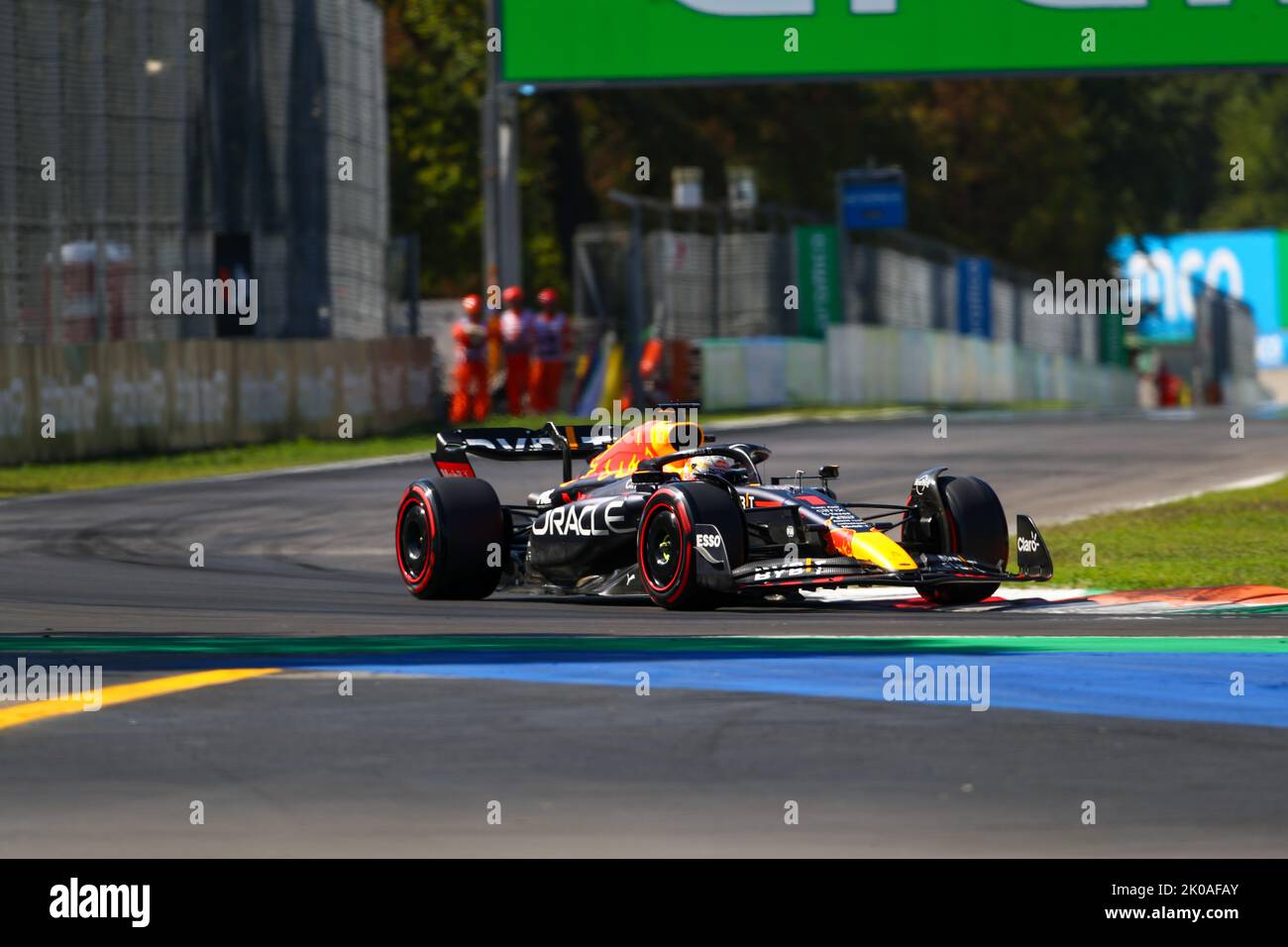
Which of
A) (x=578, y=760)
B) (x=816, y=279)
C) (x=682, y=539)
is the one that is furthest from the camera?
(x=816, y=279)

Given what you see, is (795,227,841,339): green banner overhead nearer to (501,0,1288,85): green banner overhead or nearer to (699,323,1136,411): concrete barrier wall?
(699,323,1136,411): concrete barrier wall

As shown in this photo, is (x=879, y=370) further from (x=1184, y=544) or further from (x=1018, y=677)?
(x=1018, y=677)

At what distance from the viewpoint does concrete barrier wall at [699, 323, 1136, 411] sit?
39062mm

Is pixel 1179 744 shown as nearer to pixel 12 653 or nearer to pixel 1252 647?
pixel 1252 647

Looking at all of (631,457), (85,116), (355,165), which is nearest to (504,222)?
(355,165)

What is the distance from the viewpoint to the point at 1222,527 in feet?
60.8

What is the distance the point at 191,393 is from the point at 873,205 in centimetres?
1872

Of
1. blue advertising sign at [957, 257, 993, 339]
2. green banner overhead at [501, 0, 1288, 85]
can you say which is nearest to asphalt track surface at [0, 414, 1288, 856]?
green banner overhead at [501, 0, 1288, 85]

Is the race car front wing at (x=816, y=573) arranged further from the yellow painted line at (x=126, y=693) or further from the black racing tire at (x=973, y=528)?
the yellow painted line at (x=126, y=693)

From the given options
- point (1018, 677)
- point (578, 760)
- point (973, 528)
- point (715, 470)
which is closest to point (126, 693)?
point (578, 760)

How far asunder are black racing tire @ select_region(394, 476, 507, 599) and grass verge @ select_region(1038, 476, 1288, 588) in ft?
11.2

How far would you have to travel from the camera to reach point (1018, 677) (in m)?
10.3

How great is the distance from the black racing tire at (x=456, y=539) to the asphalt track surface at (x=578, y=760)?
41 cm
